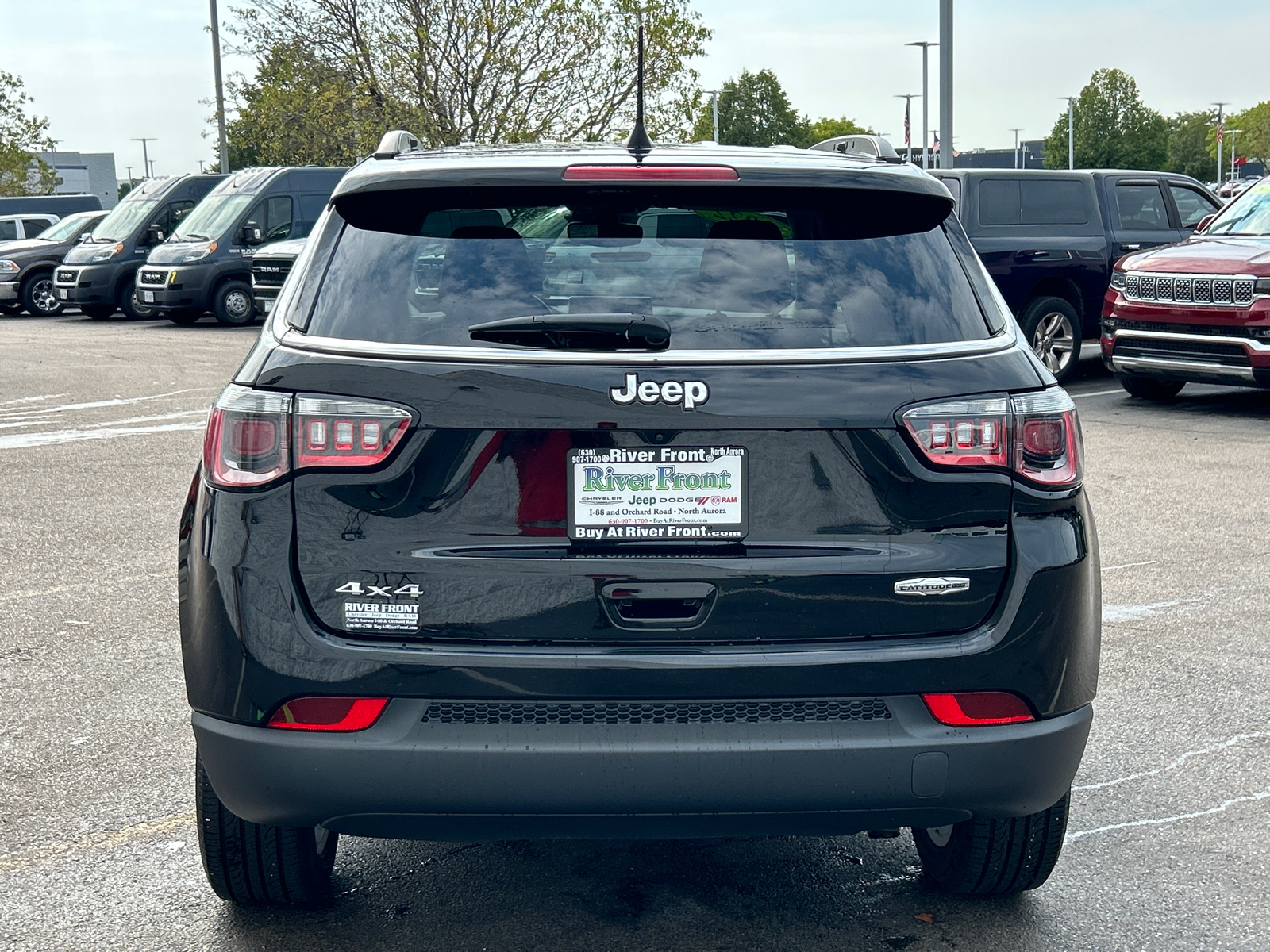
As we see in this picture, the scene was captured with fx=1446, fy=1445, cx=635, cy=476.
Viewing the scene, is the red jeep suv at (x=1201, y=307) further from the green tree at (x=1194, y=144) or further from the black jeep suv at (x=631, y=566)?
the green tree at (x=1194, y=144)

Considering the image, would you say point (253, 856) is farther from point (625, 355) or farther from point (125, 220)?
point (125, 220)

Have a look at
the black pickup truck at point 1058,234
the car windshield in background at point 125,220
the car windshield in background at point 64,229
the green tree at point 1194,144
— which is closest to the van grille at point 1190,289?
the black pickup truck at point 1058,234

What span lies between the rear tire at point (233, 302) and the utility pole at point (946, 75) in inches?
444

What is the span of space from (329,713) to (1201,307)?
1051 centimetres

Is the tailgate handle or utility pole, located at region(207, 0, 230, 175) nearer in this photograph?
the tailgate handle

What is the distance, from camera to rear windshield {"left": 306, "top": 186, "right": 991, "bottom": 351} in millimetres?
2773

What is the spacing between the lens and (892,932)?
320 cm

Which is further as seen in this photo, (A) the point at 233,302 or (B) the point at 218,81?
(B) the point at 218,81

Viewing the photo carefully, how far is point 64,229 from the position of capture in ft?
94.9

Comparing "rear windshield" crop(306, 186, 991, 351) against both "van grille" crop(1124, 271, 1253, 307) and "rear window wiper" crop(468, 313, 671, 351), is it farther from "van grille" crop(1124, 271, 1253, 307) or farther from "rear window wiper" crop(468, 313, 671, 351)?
"van grille" crop(1124, 271, 1253, 307)

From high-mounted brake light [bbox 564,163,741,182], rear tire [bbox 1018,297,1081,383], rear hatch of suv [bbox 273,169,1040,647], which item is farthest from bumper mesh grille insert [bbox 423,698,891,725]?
rear tire [bbox 1018,297,1081,383]

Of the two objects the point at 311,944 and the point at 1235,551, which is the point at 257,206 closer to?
the point at 1235,551

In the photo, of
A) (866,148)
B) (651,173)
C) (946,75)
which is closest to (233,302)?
(946,75)

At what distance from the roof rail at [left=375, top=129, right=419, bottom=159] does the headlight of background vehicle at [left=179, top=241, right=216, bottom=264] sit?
68.2 ft
